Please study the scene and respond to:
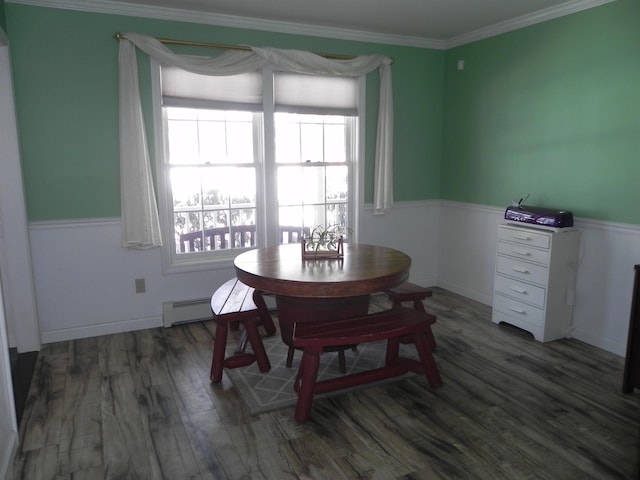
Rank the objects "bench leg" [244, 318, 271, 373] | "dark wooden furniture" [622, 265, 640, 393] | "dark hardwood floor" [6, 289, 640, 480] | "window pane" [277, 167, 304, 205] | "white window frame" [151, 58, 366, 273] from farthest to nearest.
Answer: "window pane" [277, 167, 304, 205] → "white window frame" [151, 58, 366, 273] → "bench leg" [244, 318, 271, 373] → "dark wooden furniture" [622, 265, 640, 393] → "dark hardwood floor" [6, 289, 640, 480]

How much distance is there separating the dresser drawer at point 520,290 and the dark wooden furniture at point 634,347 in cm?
83

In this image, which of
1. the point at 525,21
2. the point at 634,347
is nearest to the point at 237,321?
the point at 634,347

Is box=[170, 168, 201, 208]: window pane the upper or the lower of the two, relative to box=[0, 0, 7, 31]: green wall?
lower

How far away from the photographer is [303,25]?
4.17 meters

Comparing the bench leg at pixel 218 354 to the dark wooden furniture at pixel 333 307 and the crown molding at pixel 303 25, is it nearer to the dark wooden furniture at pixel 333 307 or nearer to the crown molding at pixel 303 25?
the dark wooden furniture at pixel 333 307

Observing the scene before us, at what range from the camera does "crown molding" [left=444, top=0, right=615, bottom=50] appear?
3495 millimetres

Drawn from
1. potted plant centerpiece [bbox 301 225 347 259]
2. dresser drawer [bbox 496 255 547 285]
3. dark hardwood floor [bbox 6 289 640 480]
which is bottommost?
dark hardwood floor [bbox 6 289 640 480]

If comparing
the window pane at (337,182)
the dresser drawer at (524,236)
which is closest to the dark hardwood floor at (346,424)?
the dresser drawer at (524,236)

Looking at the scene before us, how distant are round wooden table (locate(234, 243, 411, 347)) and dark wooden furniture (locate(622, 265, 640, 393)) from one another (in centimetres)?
132

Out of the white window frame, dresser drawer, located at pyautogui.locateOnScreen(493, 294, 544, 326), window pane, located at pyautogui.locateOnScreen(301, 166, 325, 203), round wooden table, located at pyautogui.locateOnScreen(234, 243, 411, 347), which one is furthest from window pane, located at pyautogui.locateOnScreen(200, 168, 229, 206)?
dresser drawer, located at pyautogui.locateOnScreen(493, 294, 544, 326)

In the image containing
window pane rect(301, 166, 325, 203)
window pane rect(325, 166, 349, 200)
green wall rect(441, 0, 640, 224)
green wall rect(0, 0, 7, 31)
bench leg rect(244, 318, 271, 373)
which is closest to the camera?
bench leg rect(244, 318, 271, 373)

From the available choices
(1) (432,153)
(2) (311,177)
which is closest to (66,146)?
(2) (311,177)

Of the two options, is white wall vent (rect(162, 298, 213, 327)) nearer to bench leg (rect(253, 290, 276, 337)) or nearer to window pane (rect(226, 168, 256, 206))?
bench leg (rect(253, 290, 276, 337))

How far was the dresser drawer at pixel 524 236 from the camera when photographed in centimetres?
354
